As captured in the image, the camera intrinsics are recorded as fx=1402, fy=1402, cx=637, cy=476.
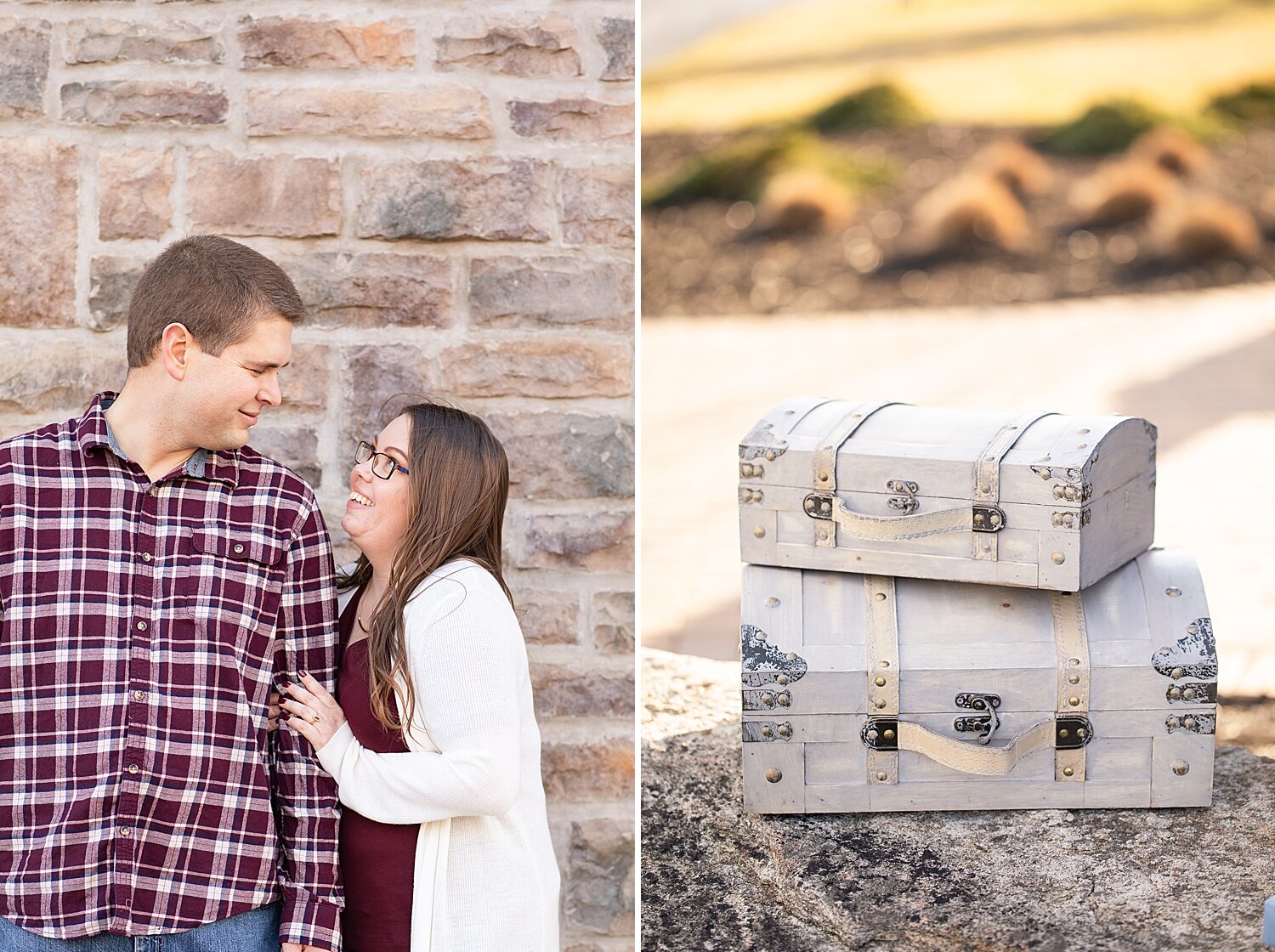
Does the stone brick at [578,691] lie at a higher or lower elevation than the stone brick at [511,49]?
lower

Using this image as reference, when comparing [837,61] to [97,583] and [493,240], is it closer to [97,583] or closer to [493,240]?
[493,240]

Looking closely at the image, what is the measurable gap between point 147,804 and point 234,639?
279mm

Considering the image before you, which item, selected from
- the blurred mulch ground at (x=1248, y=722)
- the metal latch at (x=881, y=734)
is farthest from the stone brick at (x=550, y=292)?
the blurred mulch ground at (x=1248, y=722)

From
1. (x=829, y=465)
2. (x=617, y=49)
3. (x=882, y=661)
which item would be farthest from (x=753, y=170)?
(x=882, y=661)

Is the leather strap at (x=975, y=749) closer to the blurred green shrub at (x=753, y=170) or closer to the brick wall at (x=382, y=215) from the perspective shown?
the brick wall at (x=382, y=215)

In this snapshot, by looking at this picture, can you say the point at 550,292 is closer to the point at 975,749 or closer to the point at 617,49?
the point at 617,49

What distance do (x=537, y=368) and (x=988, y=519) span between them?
0.97 m

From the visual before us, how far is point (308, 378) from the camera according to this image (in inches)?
110

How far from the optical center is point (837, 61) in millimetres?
14719

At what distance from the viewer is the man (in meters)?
2.13

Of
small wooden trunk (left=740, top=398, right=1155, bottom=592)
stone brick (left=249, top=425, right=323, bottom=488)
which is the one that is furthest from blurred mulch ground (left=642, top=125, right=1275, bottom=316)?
stone brick (left=249, top=425, right=323, bottom=488)

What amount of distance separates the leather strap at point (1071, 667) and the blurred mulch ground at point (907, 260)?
8.56 metres

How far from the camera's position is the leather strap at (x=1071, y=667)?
9.42 feet

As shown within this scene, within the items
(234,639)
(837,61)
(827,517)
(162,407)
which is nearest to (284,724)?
(234,639)
